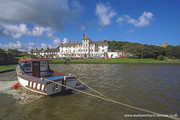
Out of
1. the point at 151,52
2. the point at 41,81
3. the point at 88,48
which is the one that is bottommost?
the point at 41,81

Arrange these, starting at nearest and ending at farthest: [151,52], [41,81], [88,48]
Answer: [41,81] < [151,52] < [88,48]

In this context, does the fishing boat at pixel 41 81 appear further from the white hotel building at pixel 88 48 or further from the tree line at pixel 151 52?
the white hotel building at pixel 88 48

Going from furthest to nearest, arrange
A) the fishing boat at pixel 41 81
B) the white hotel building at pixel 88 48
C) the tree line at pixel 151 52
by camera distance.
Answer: the white hotel building at pixel 88 48
the tree line at pixel 151 52
the fishing boat at pixel 41 81

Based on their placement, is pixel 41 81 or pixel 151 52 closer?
pixel 41 81

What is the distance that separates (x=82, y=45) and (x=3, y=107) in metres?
70.8

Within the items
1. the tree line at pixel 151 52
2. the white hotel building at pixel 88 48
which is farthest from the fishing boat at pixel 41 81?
the white hotel building at pixel 88 48

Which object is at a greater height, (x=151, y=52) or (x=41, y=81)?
(x=151, y=52)

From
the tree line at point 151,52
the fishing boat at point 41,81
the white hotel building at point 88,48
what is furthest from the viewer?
the white hotel building at point 88,48

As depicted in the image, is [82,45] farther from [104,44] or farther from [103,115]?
[103,115]

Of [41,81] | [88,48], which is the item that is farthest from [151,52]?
[41,81]

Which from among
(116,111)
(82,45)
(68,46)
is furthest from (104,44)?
(116,111)

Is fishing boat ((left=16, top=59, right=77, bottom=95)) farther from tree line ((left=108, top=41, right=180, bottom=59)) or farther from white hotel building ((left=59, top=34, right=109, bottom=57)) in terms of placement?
white hotel building ((left=59, top=34, right=109, bottom=57))

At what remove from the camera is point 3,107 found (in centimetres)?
816

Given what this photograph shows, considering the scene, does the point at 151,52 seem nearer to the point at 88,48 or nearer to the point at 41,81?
the point at 88,48
